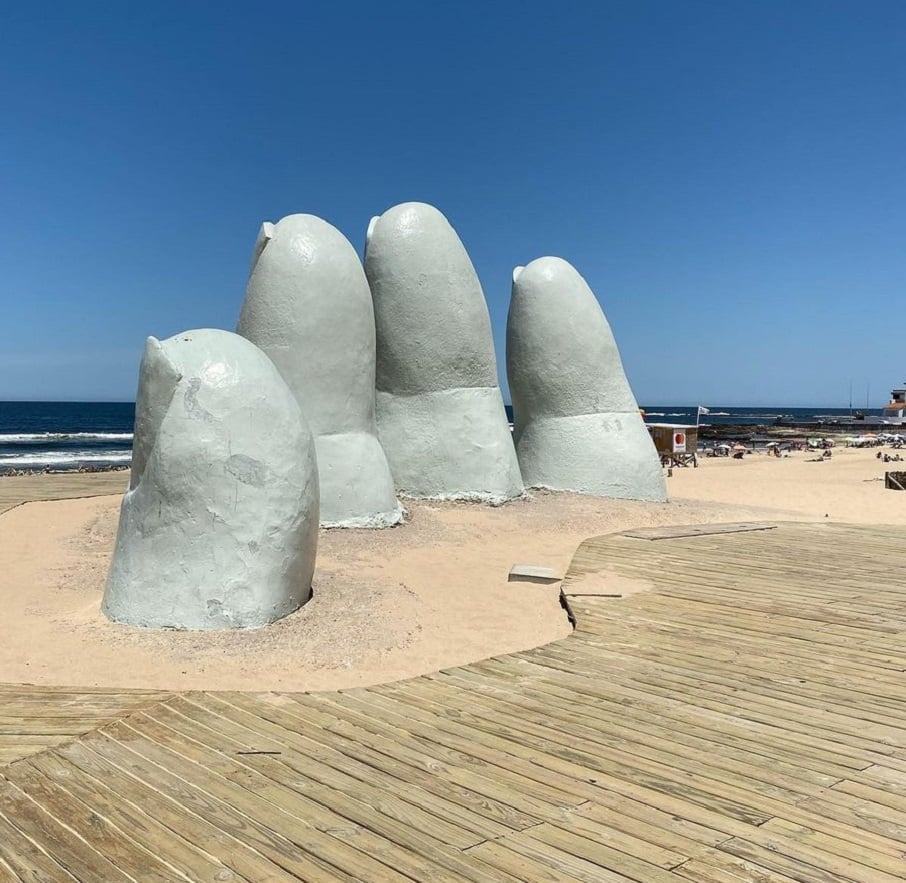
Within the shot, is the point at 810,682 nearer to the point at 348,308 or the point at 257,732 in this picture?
the point at 257,732

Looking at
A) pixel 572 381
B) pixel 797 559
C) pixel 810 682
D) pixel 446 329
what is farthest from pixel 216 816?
pixel 572 381

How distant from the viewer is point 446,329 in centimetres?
1173

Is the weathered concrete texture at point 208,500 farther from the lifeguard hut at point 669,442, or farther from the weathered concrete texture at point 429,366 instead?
the lifeguard hut at point 669,442

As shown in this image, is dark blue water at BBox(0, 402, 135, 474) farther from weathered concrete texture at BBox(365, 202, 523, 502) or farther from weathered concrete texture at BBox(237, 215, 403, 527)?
weathered concrete texture at BBox(237, 215, 403, 527)

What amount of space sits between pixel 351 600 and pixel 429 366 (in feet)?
18.3

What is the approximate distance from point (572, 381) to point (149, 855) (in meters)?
11.0

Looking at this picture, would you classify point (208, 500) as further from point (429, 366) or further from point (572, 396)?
point (572, 396)

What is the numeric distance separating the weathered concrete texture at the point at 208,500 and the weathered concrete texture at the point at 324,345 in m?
3.65

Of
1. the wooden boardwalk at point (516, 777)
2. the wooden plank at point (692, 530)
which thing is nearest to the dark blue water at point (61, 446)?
the wooden plank at point (692, 530)

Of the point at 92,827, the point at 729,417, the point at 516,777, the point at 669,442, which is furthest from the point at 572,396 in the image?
the point at 729,417

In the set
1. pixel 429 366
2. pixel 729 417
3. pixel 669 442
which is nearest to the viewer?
pixel 429 366

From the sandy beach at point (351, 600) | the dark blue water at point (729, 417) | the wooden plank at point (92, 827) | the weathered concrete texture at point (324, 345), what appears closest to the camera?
the wooden plank at point (92, 827)

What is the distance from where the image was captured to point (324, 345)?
32.7 feet

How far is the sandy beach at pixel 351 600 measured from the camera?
5.11 metres
